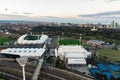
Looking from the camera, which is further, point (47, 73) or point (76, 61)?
point (76, 61)

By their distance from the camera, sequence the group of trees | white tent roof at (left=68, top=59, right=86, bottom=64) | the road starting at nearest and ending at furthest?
the road → white tent roof at (left=68, top=59, right=86, bottom=64) → the group of trees

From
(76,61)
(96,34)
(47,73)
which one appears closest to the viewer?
(47,73)

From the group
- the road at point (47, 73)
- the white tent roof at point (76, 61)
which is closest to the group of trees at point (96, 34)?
the white tent roof at point (76, 61)

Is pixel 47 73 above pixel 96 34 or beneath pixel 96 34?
above

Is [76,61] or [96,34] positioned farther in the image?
[96,34]

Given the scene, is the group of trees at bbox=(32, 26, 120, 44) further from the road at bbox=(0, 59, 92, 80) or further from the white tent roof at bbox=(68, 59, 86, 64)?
the road at bbox=(0, 59, 92, 80)

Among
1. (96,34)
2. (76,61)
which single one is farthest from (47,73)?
(96,34)

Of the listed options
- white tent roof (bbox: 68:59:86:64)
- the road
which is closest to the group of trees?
white tent roof (bbox: 68:59:86:64)

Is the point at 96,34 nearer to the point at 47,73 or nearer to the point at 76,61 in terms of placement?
the point at 76,61

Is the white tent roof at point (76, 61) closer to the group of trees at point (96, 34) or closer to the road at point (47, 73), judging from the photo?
the road at point (47, 73)

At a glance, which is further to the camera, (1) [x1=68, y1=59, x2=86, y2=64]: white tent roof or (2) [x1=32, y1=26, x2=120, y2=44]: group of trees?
(2) [x1=32, y1=26, x2=120, y2=44]: group of trees

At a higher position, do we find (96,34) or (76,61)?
(76,61)

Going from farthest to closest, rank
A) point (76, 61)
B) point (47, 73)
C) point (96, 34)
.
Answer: point (96, 34) → point (76, 61) → point (47, 73)
